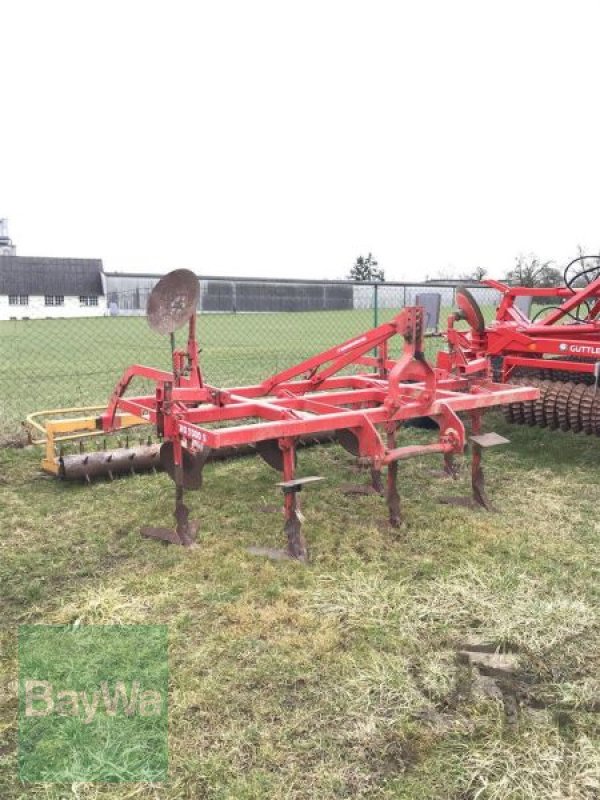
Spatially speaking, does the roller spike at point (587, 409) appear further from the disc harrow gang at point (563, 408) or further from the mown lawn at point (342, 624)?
the mown lawn at point (342, 624)

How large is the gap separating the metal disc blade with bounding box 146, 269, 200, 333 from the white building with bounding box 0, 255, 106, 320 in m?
39.7

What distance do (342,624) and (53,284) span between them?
5158 cm

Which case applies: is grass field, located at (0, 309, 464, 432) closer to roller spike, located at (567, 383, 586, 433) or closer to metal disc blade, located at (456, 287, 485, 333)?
metal disc blade, located at (456, 287, 485, 333)

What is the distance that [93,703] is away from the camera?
2.61 m

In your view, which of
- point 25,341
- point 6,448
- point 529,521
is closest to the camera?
point 529,521

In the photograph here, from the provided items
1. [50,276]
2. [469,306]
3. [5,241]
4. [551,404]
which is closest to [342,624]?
[469,306]

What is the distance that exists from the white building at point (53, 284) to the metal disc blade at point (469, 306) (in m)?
39.1

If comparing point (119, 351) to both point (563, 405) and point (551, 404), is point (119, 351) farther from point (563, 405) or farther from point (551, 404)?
point (563, 405)

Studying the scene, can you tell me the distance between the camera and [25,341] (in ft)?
63.9

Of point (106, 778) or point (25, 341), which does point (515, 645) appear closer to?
point (106, 778)

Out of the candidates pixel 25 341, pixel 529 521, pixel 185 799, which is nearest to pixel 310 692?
pixel 185 799

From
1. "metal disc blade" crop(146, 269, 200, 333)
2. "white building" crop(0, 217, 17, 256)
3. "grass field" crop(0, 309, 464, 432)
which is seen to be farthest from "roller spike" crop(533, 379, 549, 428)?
"white building" crop(0, 217, 17, 256)

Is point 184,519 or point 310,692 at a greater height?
point 184,519

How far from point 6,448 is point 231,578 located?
3526 mm
